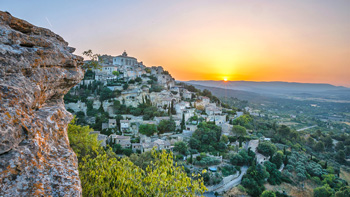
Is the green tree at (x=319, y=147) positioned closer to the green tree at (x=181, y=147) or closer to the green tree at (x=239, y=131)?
the green tree at (x=239, y=131)

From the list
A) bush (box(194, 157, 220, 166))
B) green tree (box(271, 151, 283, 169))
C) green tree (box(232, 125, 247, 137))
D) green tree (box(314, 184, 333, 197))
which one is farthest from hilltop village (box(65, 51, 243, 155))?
green tree (box(314, 184, 333, 197))

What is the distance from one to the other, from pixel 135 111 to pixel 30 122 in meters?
39.2

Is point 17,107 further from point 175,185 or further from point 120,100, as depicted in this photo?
point 120,100

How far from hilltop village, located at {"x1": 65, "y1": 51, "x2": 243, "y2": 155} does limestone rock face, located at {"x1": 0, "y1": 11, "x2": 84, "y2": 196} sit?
83.1 ft

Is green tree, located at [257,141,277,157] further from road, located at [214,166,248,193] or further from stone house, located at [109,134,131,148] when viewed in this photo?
stone house, located at [109,134,131,148]

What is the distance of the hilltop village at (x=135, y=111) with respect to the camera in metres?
35.5

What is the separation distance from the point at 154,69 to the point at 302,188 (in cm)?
5492

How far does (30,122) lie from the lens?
3625 mm

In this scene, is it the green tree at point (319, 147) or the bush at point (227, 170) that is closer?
the bush at point (227, 170)

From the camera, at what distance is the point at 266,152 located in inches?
1388

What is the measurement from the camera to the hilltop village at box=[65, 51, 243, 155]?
35469mm

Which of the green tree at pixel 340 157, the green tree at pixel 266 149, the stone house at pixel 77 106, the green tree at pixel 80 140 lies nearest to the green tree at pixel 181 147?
the green tree at pixel 266 149

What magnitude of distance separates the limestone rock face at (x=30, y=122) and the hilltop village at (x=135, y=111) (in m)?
25.3

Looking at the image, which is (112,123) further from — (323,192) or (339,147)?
(339,147)
